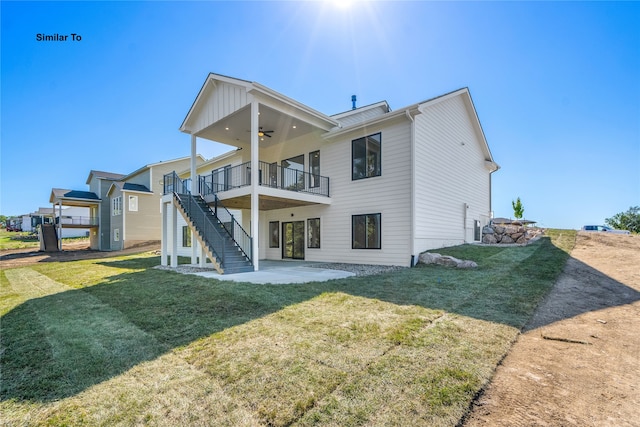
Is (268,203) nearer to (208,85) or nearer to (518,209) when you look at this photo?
(208,85)

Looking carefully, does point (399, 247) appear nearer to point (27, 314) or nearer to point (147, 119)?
point (27, 314)

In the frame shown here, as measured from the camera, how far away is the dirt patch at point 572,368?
2174mm

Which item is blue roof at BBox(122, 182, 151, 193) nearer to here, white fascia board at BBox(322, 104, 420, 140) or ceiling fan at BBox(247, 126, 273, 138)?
ceiling fan at BBox(247, 126, 273, 138)

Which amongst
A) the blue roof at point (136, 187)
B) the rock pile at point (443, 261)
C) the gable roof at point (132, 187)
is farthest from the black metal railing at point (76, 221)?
the rock pile at point (443, 261)

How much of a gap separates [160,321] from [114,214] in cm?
2661

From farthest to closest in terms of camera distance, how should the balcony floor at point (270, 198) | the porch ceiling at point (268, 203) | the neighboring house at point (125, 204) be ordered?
the neighboring house at point (125, 204) → the porch ceiling at point (268, 203) → the balcony floor at point (270, 198)

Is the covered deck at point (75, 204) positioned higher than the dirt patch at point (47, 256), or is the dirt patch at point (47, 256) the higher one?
the covered deck at point (75, 204)

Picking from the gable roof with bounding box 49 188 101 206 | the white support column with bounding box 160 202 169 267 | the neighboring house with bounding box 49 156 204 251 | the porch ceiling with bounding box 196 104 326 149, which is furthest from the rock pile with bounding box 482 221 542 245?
the gable roof with bounding box 49 188 101 206

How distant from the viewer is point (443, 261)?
9.77 meters

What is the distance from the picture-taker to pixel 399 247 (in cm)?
1061

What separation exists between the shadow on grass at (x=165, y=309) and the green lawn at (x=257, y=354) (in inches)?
0.9

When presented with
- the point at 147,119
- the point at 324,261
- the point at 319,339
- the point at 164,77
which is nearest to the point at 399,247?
the point at 324,261

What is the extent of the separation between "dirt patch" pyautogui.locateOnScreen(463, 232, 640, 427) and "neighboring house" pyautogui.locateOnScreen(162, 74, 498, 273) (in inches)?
217

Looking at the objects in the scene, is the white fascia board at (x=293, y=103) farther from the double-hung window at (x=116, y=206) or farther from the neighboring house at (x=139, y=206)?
the double-hung window at (x=116, y=206)
